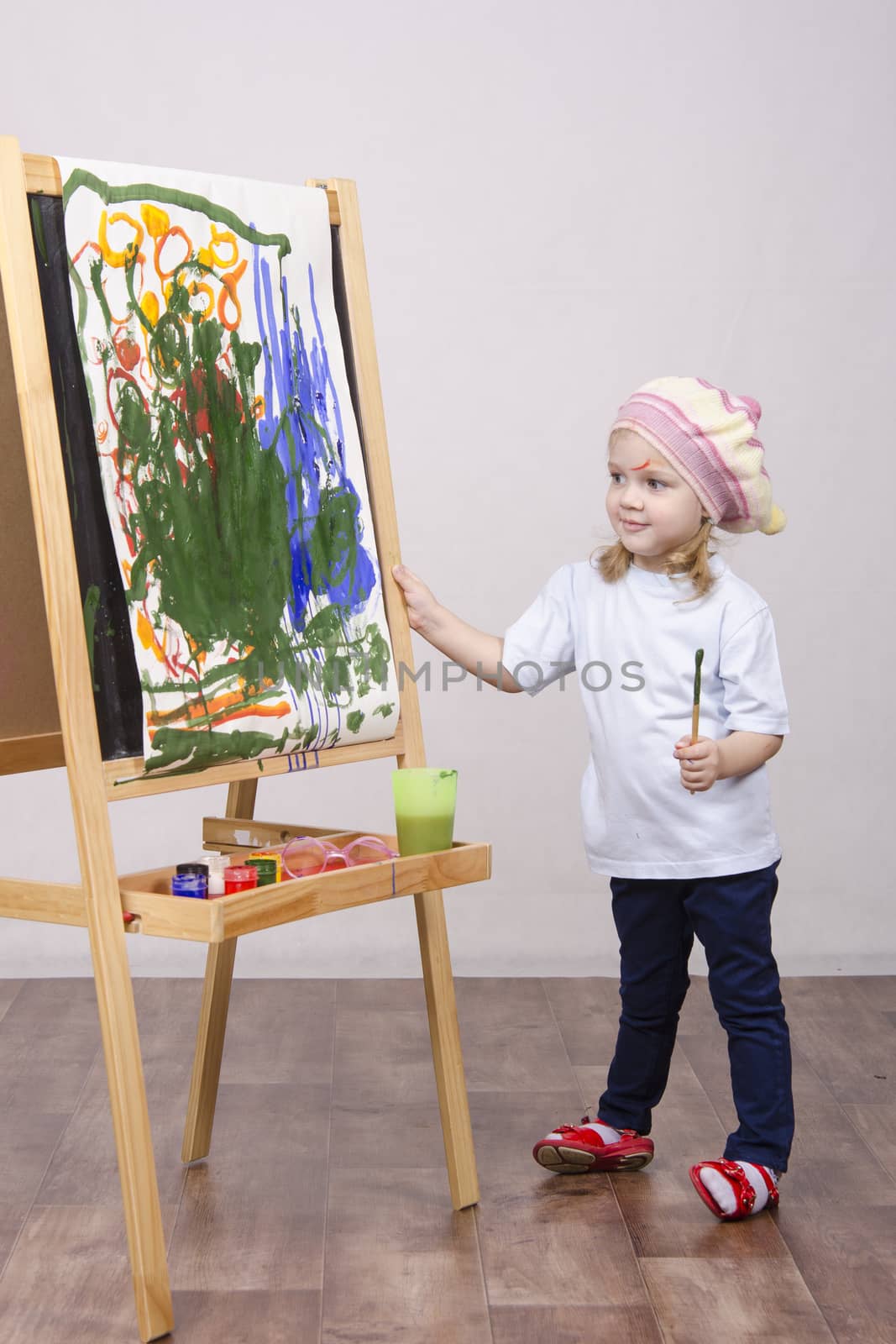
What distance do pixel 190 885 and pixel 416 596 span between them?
0.57 meters

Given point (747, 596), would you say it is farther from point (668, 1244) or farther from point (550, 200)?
point (550, 200)

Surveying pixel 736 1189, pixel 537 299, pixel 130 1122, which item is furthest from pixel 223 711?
pixel 537 299

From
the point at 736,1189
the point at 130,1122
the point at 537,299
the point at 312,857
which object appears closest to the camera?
the point at 130,1122

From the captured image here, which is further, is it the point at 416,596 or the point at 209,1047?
the point at 209,1047

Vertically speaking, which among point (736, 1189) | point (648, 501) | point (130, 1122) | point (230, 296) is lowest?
point (736, 1189)

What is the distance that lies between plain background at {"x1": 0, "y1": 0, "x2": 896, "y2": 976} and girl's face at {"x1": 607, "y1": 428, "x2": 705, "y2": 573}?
124 centimetres

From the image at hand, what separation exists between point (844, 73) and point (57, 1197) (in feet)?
9.57

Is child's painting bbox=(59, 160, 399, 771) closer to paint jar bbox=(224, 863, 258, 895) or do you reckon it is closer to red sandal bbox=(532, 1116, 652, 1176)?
paint jar bbox=(224, 863, 258, 895)

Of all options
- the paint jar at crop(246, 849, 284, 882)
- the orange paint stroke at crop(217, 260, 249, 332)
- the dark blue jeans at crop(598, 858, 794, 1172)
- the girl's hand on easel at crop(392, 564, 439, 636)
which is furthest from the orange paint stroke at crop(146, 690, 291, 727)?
the dark blue jeans at crop(598, 858, 794, 1172)

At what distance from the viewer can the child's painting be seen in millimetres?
1753

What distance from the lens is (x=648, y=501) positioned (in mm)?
2090

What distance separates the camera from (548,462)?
3.37m

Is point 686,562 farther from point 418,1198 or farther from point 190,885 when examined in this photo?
point 418,1198

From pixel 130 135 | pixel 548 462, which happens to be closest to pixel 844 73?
pixel 548 462
